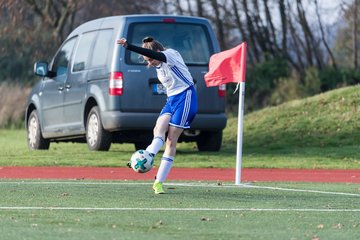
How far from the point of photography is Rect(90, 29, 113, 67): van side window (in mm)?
20734

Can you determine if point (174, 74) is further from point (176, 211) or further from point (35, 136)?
point (35, 136)

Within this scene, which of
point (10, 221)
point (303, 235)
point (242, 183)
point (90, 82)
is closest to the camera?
point (303, 235)

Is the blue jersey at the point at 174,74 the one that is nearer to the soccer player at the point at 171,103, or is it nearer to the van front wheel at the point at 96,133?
the soccer player at the point at 171,103

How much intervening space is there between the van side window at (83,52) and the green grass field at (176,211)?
650 centimetres

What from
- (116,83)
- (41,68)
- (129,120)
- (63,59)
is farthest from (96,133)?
(63,59)

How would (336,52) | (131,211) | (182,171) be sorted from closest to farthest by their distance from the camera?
(131,211), (182,171), (336,52)

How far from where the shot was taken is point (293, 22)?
4297 cm

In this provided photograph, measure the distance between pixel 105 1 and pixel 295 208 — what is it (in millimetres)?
36089

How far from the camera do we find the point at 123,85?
66.4ft

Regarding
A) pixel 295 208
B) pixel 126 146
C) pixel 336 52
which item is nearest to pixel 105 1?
pixel 336 52

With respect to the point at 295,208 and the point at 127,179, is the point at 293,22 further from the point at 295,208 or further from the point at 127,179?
the point at 295,208

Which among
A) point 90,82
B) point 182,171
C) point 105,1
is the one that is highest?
point 105,1

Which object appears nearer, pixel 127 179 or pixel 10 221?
pixel 10 221

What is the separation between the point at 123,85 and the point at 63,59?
109 inches
